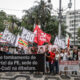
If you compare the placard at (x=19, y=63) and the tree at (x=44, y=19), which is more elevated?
the tree at (x=44, y=19)

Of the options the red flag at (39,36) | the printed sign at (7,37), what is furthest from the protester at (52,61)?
the printed sign at (7,37)

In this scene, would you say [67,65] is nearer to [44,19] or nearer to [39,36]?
[39,36]

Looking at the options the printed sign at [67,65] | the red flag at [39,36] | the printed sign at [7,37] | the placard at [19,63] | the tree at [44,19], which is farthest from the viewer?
the tree at [44,19]

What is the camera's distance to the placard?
9117 mm

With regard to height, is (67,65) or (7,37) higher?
(7,37)

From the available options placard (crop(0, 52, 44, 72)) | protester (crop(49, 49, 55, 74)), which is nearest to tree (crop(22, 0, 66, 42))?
protester (crop(49, 49, 55, 74))

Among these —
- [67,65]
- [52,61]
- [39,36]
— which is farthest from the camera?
[39,36]

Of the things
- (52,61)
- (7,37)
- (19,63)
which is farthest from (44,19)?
(19,63)

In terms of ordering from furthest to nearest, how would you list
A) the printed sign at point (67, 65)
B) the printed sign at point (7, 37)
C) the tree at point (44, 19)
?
the tree at point (44, 19) → the printed sign at point (7, 37) → the printed sign at point (67, 65)

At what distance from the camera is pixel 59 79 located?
9.05 m

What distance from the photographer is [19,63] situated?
9.12 m

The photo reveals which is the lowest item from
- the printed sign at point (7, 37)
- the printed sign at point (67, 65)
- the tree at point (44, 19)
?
the printed sign at point (67, 65)

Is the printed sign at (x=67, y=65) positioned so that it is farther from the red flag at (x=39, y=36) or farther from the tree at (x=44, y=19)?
the tree at (x=44, y=19)

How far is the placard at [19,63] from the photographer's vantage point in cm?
912
